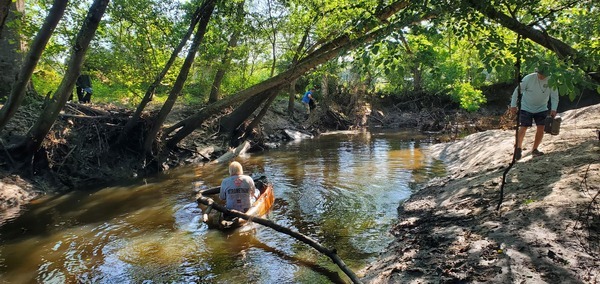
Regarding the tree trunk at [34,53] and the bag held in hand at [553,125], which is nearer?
the tree trunk at [34,53]

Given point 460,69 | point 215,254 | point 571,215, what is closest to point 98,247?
point 215,254

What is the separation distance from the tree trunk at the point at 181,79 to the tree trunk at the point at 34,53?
503 cm

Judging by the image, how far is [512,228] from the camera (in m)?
4.45

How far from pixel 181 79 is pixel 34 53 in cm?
570

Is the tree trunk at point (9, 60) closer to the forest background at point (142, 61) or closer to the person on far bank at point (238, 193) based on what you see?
the forest background at point (142, 61)

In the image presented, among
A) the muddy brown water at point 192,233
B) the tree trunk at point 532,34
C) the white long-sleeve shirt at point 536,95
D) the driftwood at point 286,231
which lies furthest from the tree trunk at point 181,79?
the white long-sleeve shirt at point 536,95

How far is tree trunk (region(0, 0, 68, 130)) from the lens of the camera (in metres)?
5.77

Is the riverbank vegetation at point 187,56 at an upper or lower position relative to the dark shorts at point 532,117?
upper

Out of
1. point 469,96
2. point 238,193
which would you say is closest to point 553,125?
point 238,193

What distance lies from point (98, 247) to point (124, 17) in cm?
766

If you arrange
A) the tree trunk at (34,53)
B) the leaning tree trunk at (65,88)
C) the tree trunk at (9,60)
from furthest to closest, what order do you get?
the tree trunk at (9,60)
the leaning tree trunk at (65,88)
the tree trunk at (34,53)

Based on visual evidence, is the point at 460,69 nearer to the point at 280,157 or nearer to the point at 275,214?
the point at 280,157

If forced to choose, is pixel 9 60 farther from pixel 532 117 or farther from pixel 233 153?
pixel 532 117

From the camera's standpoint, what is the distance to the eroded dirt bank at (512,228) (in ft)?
11.9
